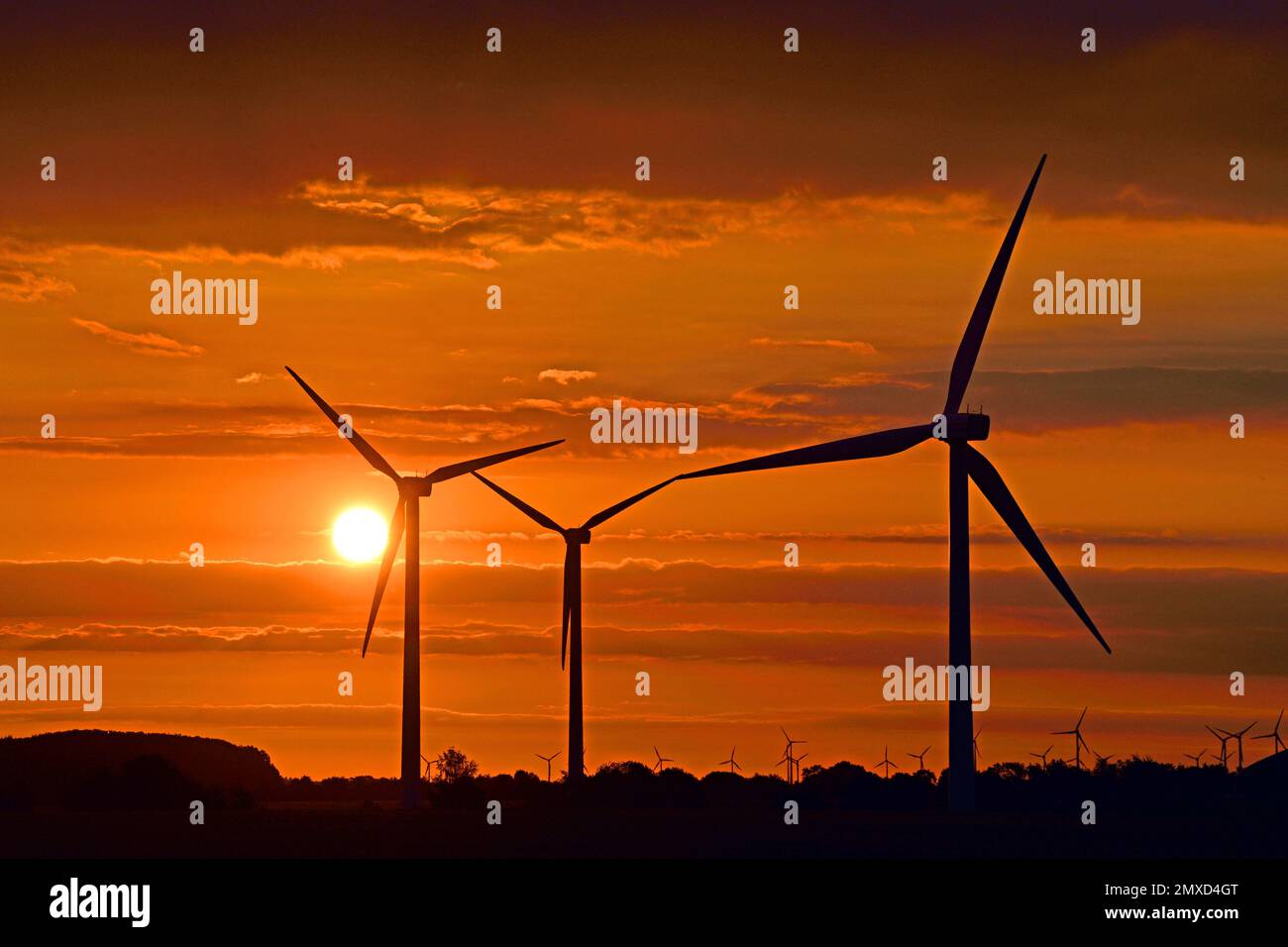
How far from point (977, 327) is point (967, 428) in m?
4.48

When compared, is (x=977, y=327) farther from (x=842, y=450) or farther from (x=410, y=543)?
(x=410, y=543)

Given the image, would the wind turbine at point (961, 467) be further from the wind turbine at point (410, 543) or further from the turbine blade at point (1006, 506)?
the wind turbine at point (410, 543)

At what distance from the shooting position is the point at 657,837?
11875cm

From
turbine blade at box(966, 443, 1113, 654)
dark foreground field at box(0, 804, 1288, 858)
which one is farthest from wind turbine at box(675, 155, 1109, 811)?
dark foreground field at box(0, 804, 1288, 858)

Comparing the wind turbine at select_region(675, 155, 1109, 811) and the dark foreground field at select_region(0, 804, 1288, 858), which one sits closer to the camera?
the wind turbine at select_region(675, 155, 1109, 811)

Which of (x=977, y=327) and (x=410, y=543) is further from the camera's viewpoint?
(x=410, y=543)

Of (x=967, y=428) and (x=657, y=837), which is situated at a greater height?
(x=967, y=428)

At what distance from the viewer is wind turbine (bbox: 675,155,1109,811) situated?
92.9 meters

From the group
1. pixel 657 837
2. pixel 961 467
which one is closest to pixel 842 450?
pixel 961 467

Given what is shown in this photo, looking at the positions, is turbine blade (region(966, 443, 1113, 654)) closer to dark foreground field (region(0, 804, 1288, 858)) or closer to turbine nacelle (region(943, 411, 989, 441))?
turbine nacelle (region(943, 411, 989, 441))

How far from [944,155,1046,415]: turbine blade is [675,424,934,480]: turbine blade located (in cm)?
186
